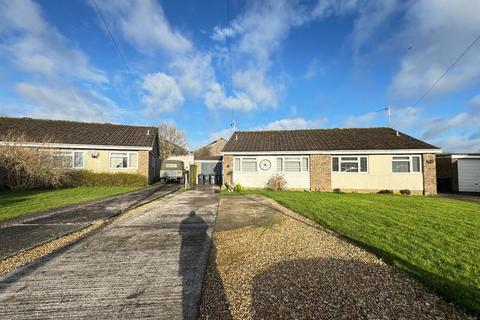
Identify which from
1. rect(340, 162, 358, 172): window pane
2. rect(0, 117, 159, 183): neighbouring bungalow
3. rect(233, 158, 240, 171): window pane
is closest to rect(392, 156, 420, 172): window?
rect(340, 162, 358, 172): window pane

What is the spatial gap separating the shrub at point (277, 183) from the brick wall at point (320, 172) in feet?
6.30

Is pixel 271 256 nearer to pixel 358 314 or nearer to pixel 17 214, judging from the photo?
pixel 358 314

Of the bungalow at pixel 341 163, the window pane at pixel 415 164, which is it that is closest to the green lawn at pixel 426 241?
the bungalow at pixel 341 163

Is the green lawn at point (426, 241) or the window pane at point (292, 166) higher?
the window pane at point (292, 166)

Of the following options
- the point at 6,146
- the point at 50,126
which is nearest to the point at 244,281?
→ the point at 6,146

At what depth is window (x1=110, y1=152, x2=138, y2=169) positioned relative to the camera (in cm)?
1858

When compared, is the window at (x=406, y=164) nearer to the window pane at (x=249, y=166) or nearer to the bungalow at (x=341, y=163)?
the bungalow at (x=341, y=163)

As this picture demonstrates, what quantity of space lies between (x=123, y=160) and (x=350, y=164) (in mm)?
16760

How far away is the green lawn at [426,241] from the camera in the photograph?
3.20m

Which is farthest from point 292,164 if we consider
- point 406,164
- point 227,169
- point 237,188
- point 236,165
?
point 406,164

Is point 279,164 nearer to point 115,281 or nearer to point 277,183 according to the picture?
point 277,183

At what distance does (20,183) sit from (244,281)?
1591cm

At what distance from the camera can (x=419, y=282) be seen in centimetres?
320

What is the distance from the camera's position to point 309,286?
10.2ft
